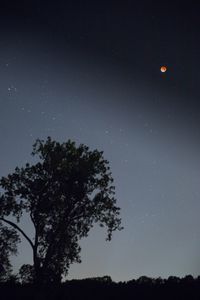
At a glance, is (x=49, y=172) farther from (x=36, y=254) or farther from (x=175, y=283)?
(x=175, y=283)

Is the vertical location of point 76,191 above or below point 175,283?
above

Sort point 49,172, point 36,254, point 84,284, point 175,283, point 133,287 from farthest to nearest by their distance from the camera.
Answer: point 49,172 → point 36,254 → point 84,284 → point 133,287 → point 175,283

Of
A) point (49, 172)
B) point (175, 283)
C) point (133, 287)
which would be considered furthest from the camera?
point (49, 172)

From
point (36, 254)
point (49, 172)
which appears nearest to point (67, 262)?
point (36, 254)

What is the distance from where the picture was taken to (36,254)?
3066 centimetres

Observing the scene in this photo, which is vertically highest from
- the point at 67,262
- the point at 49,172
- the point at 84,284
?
the point at 49,172

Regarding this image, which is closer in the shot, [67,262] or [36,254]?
[36,254]

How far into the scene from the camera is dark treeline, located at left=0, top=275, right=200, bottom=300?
923 inches

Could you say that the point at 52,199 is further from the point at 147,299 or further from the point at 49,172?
the point at 147,299

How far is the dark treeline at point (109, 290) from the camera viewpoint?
923 inches

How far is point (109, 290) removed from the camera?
88.0 feet

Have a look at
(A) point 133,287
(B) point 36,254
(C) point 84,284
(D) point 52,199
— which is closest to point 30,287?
(B) point 36,254

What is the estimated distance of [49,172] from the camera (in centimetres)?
3269

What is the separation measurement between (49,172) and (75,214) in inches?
191
